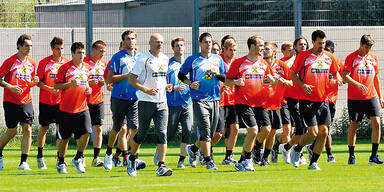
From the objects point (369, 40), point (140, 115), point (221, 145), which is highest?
point (369, 40)

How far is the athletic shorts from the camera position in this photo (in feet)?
49.4

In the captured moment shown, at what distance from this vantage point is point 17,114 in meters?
15.3

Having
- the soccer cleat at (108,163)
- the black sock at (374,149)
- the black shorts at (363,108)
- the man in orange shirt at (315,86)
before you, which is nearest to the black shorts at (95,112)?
the soccer cleat at (108,163)

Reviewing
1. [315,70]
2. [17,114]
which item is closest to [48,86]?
[17,114]

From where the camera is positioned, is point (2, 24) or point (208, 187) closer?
point (208, 187)

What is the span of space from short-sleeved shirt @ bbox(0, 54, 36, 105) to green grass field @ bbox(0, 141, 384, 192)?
1.18 metres

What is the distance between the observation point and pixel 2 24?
70.5 ft

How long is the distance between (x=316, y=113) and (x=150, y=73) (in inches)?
109

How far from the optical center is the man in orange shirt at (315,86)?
46.8 ft

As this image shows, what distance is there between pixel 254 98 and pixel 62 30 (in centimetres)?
809

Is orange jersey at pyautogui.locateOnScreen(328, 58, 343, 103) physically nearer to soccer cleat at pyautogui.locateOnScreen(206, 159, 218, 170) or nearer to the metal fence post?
soccer cleat at pyautogui.locateOnScreen(206, 159, 218, 170)

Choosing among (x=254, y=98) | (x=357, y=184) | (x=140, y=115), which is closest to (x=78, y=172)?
(x=140, y=115)

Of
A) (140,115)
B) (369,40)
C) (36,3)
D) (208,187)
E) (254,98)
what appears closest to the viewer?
(208,187)

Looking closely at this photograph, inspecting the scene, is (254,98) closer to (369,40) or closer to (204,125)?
→ (204,125)
